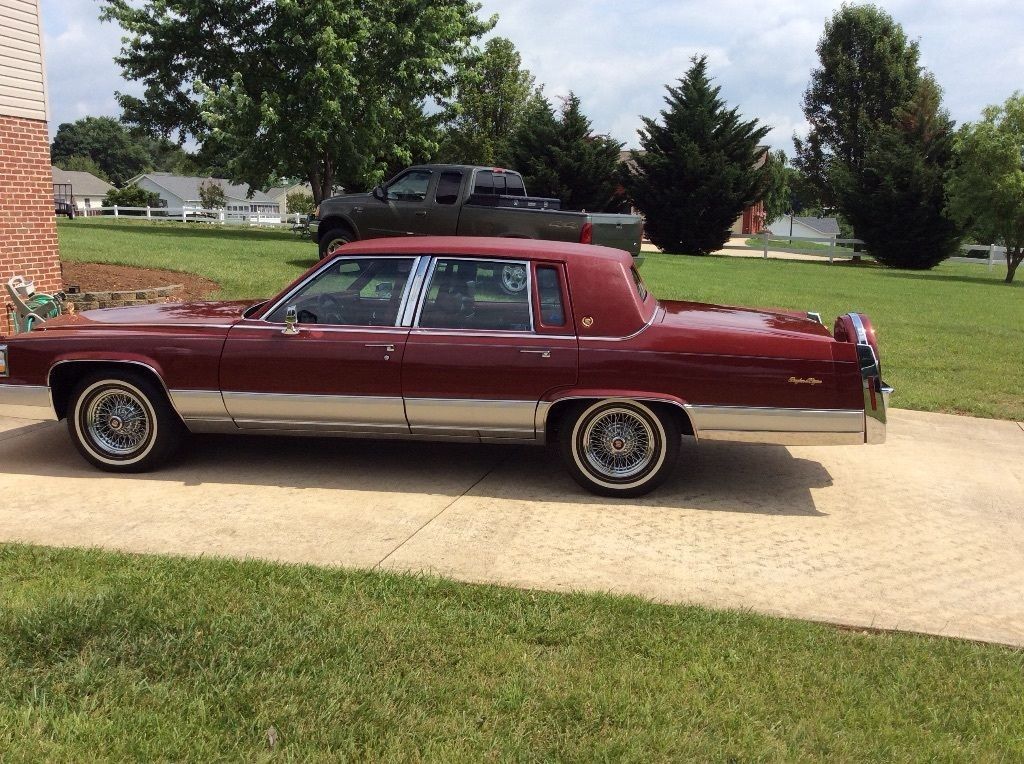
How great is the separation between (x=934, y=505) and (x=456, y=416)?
2.88 m

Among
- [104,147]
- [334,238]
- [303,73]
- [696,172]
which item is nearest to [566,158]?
[696,172]

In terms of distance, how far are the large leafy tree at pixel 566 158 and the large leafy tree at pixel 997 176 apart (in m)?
12.6

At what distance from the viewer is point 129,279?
13.6m

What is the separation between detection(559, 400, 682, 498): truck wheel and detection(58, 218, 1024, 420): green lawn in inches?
153

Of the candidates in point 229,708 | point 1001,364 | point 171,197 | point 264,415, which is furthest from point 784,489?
point 171,197

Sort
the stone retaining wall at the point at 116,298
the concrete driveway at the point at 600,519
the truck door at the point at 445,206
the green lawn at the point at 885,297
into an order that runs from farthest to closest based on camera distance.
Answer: the truck door at the point at 445,206
the stone retaining wall at the point at 116,298
the green lawn at the point at 885,297
the concrete driveway at the point at 600,519

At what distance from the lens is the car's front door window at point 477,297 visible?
5586mm

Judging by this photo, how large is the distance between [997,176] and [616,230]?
2069 cm

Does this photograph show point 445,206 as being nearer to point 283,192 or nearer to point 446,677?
point 446,677

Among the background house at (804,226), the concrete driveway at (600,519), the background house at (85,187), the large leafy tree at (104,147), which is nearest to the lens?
the concrete driveway at (600,519)

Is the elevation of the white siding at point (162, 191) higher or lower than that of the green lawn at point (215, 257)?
higher

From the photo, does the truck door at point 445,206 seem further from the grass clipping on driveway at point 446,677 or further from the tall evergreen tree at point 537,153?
the tall evergreen tree at point 537,153

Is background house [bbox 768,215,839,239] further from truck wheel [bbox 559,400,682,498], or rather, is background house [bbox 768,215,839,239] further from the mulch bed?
truck wheel [bbox 559,400,682,498]

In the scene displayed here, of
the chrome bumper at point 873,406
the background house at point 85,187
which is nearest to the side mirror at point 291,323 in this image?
the chrome bumper at point 873,406
